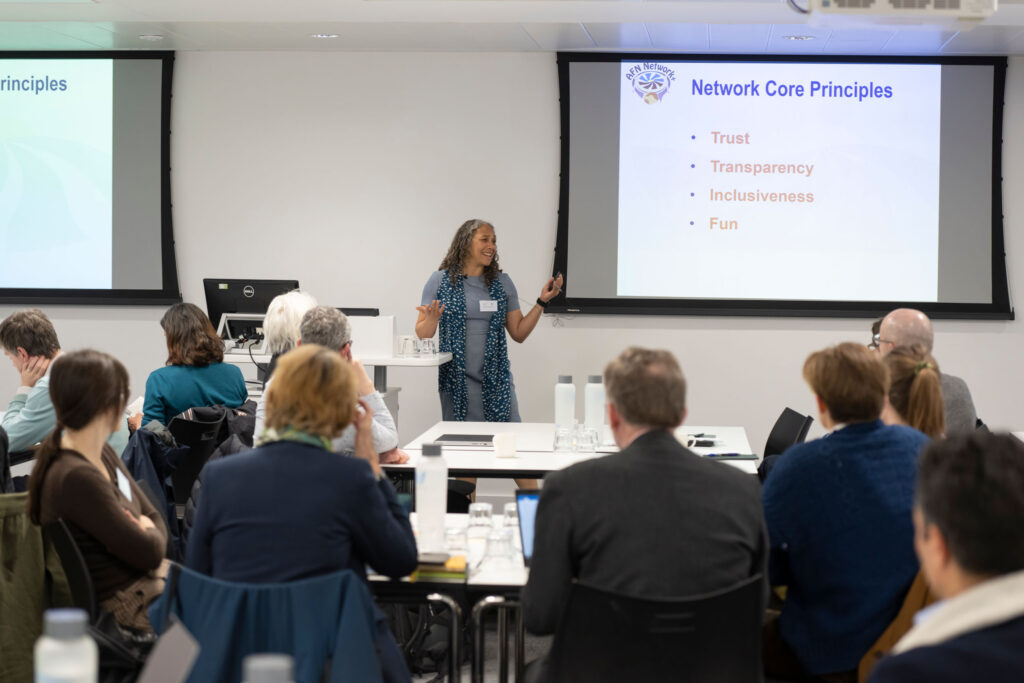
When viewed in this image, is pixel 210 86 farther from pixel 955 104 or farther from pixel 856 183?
pixel 955 104

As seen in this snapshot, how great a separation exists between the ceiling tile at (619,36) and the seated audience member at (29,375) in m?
3.30

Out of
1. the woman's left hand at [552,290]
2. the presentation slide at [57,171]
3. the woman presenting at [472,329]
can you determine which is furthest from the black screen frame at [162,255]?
the woman's left hand at [552,290]

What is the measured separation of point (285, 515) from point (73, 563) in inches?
26.2

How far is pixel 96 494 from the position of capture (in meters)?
2.50

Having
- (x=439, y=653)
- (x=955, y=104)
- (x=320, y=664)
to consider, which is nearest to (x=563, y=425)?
(x=439, y=653)

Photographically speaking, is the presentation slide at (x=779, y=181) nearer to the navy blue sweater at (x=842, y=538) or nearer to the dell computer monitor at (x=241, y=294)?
the dell computer monitor at (x=241, y=294)

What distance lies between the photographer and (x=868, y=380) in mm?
2400

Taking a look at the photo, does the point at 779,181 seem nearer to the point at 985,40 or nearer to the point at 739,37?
the point at 739,37

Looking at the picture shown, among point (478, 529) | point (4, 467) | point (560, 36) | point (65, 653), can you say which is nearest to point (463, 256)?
point (560, 36)

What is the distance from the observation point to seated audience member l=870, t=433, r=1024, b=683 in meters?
1.21

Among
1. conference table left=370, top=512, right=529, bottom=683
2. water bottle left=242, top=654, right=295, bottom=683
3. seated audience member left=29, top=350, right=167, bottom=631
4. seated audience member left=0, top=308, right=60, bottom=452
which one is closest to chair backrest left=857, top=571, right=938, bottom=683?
conference table left=370, top=512, right=529, bottom=683

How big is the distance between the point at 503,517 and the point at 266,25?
4.02m

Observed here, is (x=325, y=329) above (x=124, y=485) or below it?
above

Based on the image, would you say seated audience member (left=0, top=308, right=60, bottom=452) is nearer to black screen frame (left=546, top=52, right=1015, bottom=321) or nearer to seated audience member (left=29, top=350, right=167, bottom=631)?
seated audience member (left=29, top=350, right=167, bottom=631)
